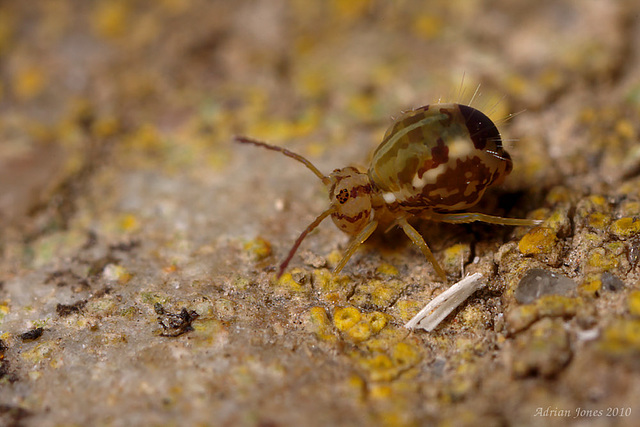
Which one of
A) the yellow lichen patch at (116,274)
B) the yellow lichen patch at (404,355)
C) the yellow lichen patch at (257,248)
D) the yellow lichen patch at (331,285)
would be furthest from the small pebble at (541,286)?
the yellow lichen patch at (116,274)

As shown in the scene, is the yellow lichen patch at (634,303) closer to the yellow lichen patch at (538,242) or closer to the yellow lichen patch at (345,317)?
the yellow lichen patch at (538,242)

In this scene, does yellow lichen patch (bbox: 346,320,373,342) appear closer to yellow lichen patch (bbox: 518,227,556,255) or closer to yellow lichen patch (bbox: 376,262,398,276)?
yellow lichen patch (bbox: 376,262,398,276)

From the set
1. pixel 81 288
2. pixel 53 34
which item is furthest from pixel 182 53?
pixel 81 288

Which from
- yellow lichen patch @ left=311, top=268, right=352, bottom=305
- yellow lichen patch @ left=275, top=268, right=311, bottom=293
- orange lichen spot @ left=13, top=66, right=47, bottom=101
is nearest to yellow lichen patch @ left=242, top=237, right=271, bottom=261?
yellow lichen patch @ left=275, top=268, right=311, bottom=293

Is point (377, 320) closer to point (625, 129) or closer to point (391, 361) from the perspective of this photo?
point (391, 361)

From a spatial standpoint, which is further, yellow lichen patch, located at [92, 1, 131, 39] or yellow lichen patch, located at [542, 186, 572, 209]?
yellow lichen patch, located at [92, 1, 131, 39]

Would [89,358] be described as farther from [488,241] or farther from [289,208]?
[488,241]
